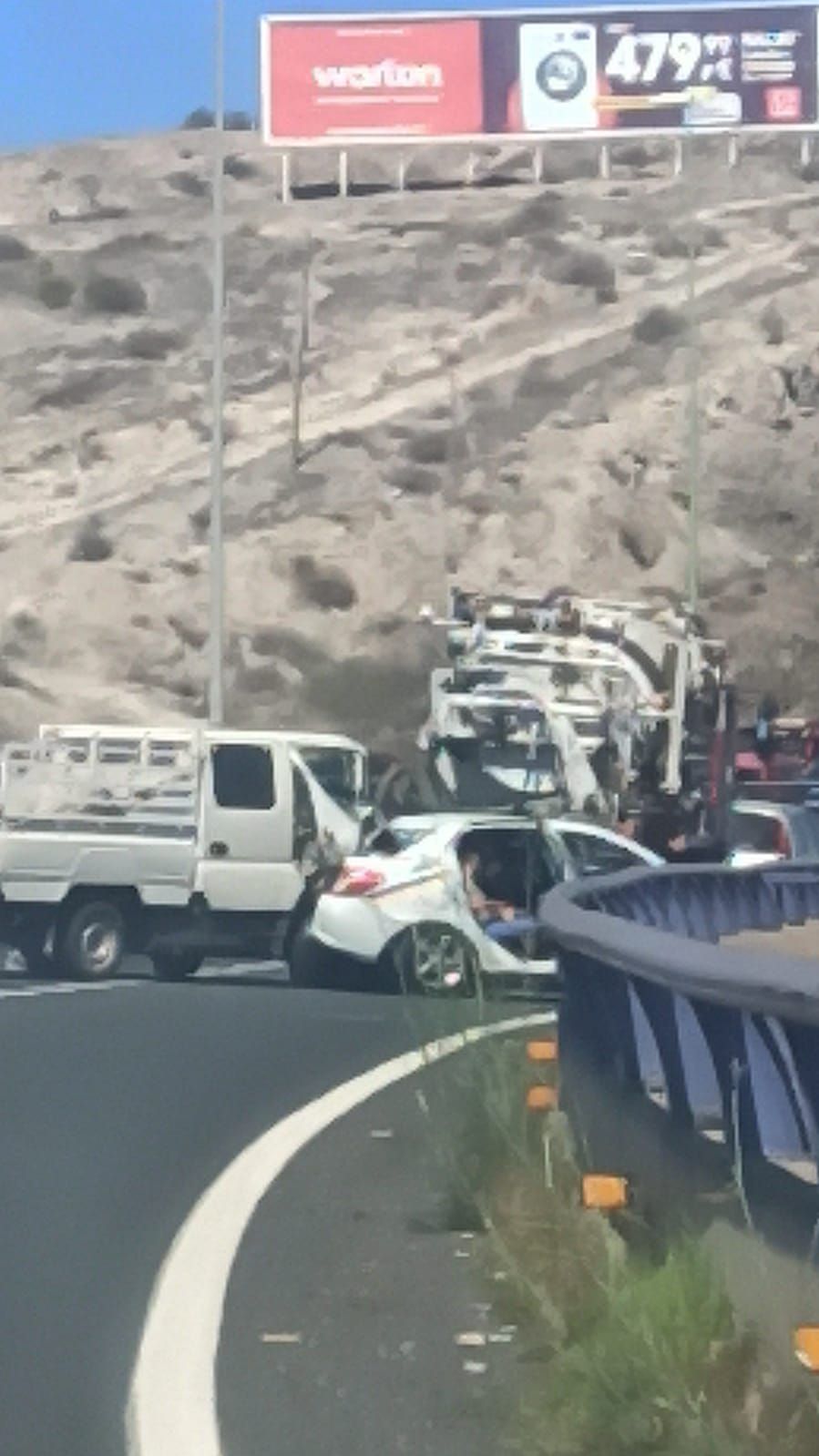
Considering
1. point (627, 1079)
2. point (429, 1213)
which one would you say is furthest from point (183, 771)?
point (627, 1079)

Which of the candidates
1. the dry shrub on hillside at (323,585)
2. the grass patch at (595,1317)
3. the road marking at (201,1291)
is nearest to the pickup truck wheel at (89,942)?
the road marking at (201,1291)

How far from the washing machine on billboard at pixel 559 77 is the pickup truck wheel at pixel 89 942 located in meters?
44.6

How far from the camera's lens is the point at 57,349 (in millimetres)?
69375

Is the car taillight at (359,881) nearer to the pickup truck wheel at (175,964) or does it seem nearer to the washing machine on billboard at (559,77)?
the pickup truck wheel at (175,964)

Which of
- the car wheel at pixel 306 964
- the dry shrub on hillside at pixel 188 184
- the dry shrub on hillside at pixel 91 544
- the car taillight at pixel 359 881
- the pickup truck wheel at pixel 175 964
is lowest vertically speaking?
the dry shrub on hillside at pixel 91 544

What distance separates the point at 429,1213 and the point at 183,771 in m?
15.5

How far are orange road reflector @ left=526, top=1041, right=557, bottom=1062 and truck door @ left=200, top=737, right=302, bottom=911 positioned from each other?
13.7m

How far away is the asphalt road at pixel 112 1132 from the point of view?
817 cm

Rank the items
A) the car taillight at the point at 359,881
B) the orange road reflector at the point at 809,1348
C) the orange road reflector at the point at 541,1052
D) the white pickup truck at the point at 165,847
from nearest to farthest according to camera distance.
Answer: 1. the orange road reflector at the point at 809,1348
2. the orange road reflector at the point at 541,1052
3. the car taillight at the point at 359,881
4. the white pickup truck at the point at 165,847

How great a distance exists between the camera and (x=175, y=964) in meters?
26.1

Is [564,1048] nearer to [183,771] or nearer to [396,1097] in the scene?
[396,1097]

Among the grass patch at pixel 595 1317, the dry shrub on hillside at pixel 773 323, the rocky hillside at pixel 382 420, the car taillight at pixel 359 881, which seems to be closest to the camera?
the grass patch at pixel 595 1317

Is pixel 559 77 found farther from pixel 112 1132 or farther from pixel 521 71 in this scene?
pixel 112 1132

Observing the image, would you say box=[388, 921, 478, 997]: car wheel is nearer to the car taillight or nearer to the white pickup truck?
the car taillight
